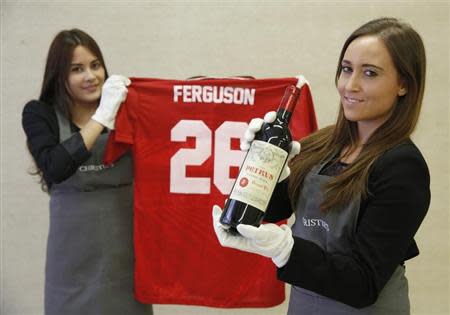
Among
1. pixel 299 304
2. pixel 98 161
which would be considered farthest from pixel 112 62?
pixel 299 304

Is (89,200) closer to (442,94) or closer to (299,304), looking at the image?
(299,304)

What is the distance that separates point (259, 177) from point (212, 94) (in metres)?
0.82

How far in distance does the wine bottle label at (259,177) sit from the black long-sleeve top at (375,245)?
12 cm

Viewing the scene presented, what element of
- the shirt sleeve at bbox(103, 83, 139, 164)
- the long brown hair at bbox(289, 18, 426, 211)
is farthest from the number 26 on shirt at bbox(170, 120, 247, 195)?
the long brown hair at bbox(289, 18, 426, 211)

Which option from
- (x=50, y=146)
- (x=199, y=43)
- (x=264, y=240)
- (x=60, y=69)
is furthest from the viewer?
(x=199, y=43)

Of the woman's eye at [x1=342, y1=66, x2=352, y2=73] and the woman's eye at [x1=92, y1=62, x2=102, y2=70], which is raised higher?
the woman's eye at [x1=342, y1=66, x2=352, y2=73]

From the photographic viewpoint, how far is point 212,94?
1.58 m

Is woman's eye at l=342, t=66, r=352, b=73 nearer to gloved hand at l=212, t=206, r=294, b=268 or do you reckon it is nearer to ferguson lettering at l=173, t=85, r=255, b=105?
gloved hand at l=212, t=206, r=294, b=268

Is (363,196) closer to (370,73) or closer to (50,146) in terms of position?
(370,73)

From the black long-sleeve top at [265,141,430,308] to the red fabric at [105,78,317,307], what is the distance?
70cm

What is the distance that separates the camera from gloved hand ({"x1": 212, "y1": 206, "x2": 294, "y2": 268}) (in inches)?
31.3

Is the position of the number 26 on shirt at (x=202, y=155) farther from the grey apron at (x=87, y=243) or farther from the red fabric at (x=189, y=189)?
the grey apron at (x=87, y=243)

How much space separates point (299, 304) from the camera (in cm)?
105

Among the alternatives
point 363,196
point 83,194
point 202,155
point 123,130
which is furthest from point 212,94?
point 363,196
